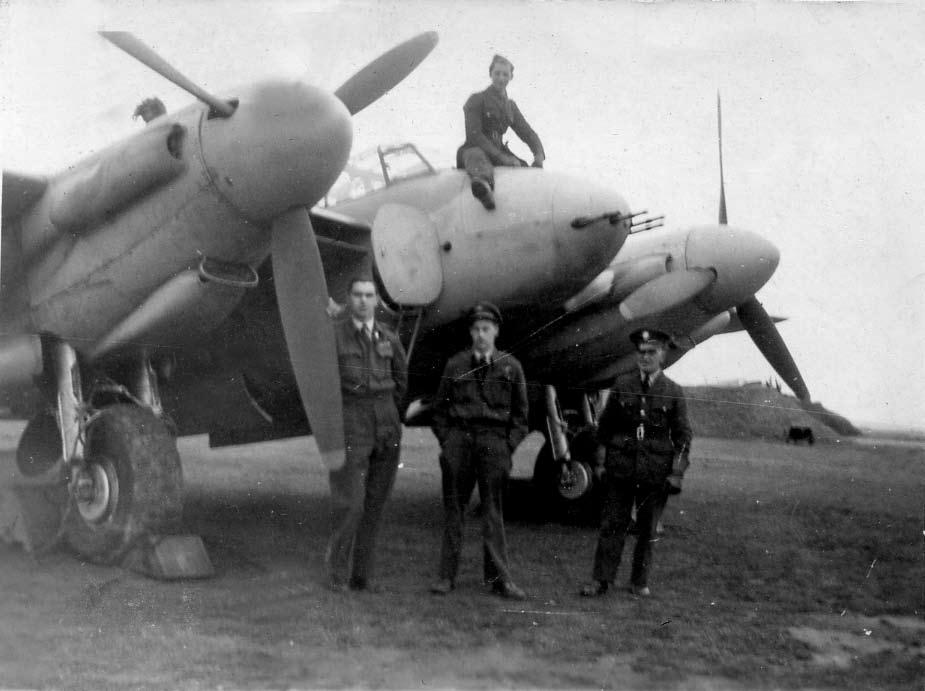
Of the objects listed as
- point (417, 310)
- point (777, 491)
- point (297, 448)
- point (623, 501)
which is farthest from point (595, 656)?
point (297, 448)

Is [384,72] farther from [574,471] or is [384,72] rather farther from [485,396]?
[574,471]

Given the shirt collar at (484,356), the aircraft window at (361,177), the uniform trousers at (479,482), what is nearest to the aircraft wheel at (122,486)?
the uniform trousers at (479,482)

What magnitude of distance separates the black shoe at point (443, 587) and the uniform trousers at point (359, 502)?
410 millimetres

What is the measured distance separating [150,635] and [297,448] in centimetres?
1249

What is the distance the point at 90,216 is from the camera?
5617mm

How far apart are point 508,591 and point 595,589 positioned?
602 mm

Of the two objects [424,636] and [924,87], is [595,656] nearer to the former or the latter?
[424,636]

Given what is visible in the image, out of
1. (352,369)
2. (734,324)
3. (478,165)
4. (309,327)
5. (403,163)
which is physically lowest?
(352,369)

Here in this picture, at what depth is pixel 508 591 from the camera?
4.94 m

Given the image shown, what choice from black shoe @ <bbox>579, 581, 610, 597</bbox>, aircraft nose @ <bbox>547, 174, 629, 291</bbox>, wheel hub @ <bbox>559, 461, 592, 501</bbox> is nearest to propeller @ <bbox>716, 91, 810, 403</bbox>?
wheel hub @ <bbox>559, 461, 592, 501</bbox>

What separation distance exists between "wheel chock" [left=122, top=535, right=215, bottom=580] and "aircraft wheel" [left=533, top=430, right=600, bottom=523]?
396 cm

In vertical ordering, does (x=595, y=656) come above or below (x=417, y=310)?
below

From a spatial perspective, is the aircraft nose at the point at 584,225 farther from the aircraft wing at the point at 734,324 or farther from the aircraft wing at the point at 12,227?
the aircraft wing at the point at 12,227

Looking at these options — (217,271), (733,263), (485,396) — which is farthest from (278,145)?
(733,263)
